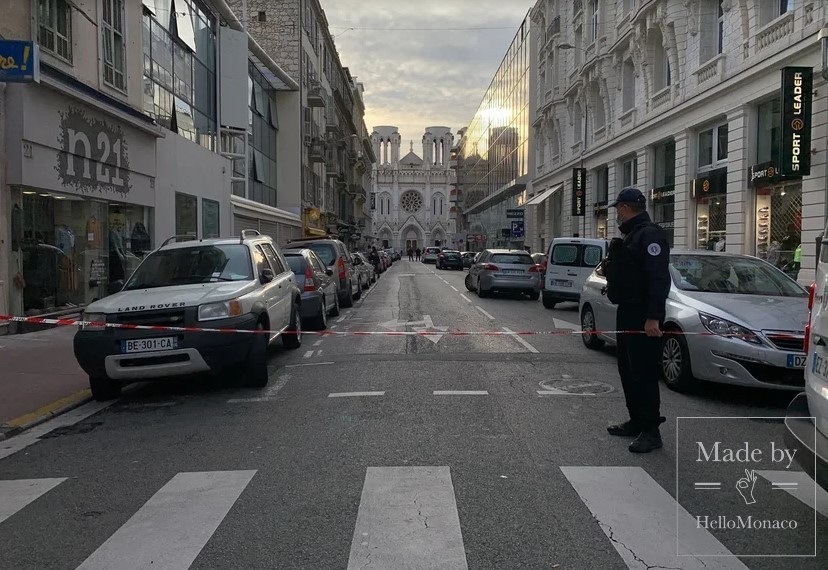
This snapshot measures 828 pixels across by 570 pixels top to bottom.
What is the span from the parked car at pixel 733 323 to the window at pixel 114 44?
42.4 feet

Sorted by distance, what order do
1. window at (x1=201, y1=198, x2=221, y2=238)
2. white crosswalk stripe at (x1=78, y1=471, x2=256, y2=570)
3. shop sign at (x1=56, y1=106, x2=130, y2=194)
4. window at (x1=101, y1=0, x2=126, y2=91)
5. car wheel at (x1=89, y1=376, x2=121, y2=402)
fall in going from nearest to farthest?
white crosswalk stripe at (x1=78, y1=471, x2=256, y2=570)
car wheel at (x1=89, y1=376, x2=121, y2=402)
shop sign at (x1=56, y1=106, x2=130, y2=194)
window at (x1=101, y1=0, x2=126, y2=91)
window at (x1=201, y1=198, x2=221, y2=238)

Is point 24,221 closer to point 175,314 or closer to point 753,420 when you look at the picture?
point 175,314

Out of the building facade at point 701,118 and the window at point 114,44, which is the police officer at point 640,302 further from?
the window at point 114,44

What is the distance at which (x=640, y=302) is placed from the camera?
515cm

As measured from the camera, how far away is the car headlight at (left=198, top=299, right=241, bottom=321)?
270 inches

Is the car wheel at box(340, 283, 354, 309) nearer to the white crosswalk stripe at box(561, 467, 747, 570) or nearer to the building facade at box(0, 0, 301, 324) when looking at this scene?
the building facade at box(0, 0, 301, 324)

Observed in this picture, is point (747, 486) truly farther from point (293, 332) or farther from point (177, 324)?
point (293, 332)

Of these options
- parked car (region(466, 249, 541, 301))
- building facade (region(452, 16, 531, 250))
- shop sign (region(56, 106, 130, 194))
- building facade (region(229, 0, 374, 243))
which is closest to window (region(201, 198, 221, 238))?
shop sign (region(56, 106, 130, 194))

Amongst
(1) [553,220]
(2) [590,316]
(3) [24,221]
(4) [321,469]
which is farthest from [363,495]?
(1) [553,220]

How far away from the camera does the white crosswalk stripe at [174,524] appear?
11.0 feet

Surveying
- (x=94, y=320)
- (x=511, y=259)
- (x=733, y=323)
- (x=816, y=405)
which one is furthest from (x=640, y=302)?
(x=511, y=259)

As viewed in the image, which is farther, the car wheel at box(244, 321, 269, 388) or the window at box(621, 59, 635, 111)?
the window at box(621, 59, 635, 111)

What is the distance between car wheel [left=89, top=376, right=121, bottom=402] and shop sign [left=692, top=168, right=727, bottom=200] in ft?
62.2

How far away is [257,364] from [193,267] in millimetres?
1711
